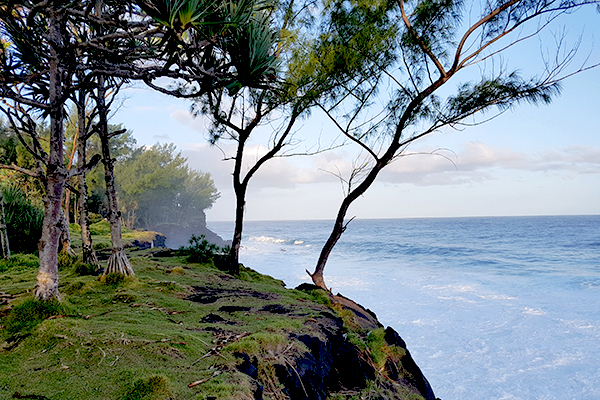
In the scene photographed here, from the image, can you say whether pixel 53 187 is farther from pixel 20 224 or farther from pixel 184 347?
pixel 20 224

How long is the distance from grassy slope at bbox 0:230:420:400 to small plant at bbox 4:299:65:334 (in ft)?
0.05

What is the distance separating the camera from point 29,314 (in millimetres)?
3730

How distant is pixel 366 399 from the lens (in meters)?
4.20

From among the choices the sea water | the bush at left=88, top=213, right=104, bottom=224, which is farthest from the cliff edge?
the bush at left=88, top=213, right=104, bottom=224

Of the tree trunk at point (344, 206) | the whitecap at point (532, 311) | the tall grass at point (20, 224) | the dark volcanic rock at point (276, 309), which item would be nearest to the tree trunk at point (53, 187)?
the dark volcanic rock at point (276, 309)

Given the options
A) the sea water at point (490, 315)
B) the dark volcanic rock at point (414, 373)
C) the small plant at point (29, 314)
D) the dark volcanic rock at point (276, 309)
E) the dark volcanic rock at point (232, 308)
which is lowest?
the sea water at point (490, 315)

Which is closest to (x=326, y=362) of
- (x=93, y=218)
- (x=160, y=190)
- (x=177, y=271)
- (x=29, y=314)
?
(x=29, y=314)

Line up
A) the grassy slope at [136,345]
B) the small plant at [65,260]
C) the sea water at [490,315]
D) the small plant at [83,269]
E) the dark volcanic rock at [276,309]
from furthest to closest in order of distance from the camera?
the sea water at [490,315] < the small plant at [65,260] < the small plant at [83,269] < the dark volcanic rock at [276,309] < the grassy slope at [136,345]

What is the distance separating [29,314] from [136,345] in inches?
57.3

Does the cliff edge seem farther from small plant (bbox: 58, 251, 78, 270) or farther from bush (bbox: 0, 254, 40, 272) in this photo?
bush (bbox: 0, 254, 40, 272)

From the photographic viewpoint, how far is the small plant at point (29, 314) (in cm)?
355

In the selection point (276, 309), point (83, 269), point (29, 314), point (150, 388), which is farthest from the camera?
point (83, 269)

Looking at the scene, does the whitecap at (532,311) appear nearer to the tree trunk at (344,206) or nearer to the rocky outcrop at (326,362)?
the tree trunk at (344,206)

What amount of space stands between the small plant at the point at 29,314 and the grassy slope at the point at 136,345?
0.02 metres
